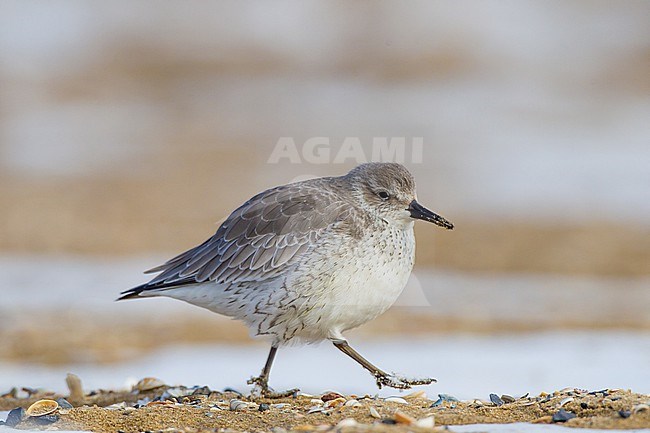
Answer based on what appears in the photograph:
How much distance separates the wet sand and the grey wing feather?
2.83 feet

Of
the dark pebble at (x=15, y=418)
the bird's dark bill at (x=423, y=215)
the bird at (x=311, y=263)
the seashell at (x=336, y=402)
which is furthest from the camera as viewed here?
the bird's dark bill at (x=423, y=215)

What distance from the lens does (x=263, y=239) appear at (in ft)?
20.7

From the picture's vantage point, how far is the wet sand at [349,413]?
15.4 ft

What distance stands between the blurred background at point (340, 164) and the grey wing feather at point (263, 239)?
1488mm

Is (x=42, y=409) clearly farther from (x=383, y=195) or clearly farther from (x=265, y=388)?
(x=383, y=195)

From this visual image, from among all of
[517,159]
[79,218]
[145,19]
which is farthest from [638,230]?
[145,19]

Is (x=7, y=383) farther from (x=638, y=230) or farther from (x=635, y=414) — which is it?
(x=638, y=230)

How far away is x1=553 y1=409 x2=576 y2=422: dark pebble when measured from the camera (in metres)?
4.76

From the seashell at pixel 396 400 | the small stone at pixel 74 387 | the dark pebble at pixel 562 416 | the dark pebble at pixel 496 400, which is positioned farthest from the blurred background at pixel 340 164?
the dark pebble at pixel 562 416

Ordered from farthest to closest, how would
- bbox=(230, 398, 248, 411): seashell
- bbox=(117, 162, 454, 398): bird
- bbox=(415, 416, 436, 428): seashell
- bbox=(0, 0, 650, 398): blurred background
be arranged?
bbox=(0, 0, 650, 398): blurred background, bbox=(117, 162, 454, 398): bird, bbox=(230, 398, 248, 411): seashell, bbox=(415, 416, 436, 428): seashell

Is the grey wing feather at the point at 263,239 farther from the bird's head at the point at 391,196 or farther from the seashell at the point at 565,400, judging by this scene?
the seashell at the point at 565,400

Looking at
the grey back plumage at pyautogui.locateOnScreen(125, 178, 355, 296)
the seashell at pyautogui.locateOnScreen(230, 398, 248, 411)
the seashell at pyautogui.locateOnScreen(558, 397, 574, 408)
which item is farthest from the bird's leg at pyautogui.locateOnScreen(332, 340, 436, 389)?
the seashell at pyautogui.locateOnScreen(558, 397, 574, 408)

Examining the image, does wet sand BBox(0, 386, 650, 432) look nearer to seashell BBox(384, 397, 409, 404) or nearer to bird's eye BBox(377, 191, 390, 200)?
seashell BBox(384, 397, 409, 404)

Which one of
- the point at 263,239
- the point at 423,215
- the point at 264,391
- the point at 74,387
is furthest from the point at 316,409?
the point at 74,387
